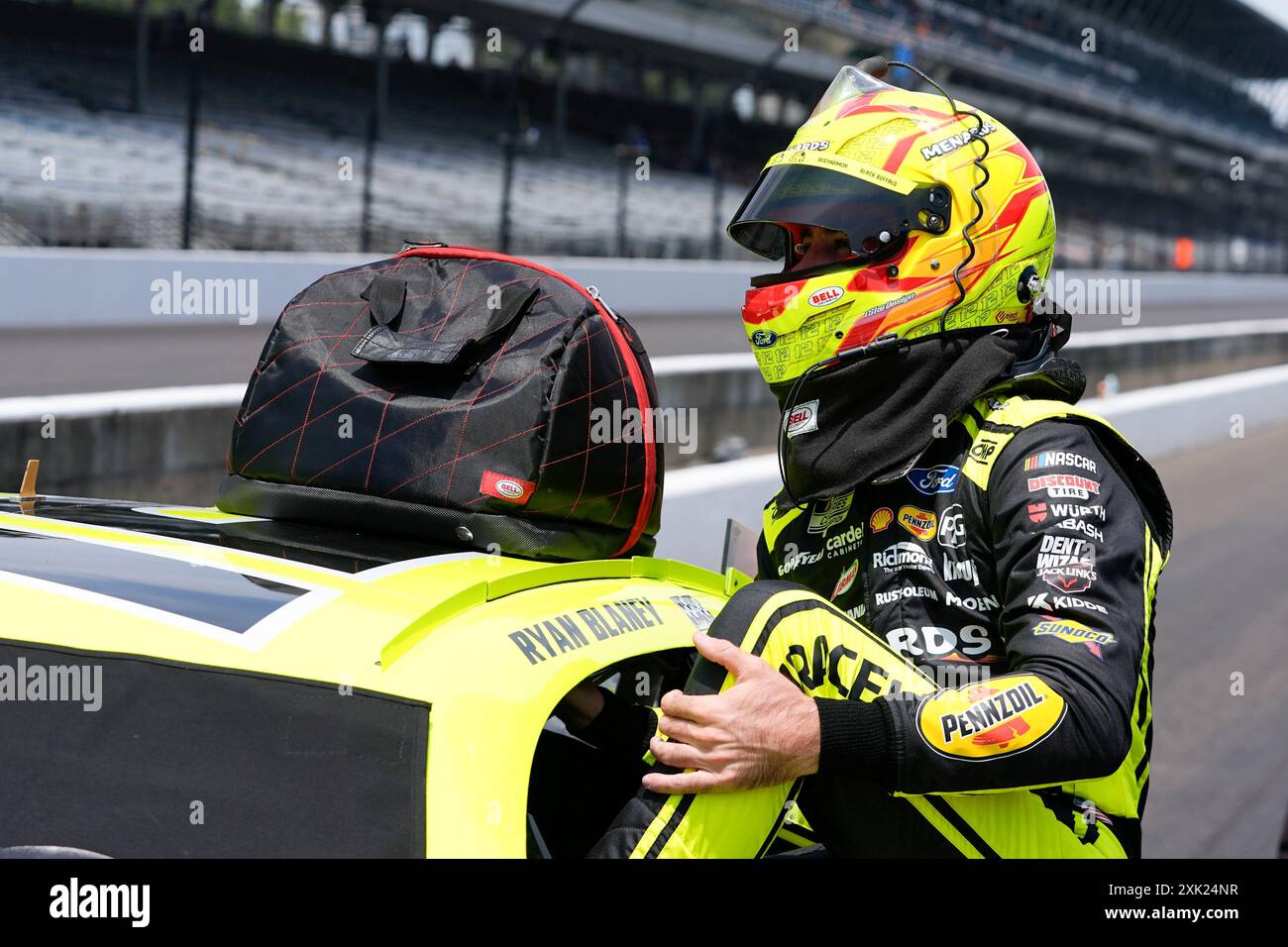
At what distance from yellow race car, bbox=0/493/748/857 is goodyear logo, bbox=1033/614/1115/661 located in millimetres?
627

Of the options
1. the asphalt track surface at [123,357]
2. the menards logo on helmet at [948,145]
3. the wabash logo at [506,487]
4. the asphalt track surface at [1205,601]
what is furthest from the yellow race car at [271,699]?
the asphalt track surface at [123,357]

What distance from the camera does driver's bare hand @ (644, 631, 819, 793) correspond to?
180 cm

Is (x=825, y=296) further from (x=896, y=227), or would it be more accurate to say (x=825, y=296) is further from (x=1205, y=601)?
(x=1205, y=601)

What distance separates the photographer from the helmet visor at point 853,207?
2279mm

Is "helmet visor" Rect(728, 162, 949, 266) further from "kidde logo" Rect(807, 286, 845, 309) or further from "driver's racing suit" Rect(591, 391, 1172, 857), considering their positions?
"driver's racing suit" Rect(591, 391, 1172, 857)

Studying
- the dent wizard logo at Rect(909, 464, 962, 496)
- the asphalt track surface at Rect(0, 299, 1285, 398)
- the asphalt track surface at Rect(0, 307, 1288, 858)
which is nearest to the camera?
the dent wizard logo at Rect(909, 464, 962, 496)

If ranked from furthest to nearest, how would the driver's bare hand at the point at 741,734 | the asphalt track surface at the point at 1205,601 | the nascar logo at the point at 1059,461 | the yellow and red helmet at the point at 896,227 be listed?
the asphalt track surface at the point at 1205,601 < the yellow and red helmet at the point at 896,227 < the nascar logo at the point at 1059,461 < the driver's bare hand at the point at 741,734

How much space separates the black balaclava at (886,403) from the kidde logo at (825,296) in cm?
12

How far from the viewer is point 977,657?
2.08 meters

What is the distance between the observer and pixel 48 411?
5512 millimetres

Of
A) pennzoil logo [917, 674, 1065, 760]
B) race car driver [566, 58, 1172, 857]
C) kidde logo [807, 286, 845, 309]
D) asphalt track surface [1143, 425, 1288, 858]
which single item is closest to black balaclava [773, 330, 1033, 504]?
race car driver [566, 58, 1172, 857]

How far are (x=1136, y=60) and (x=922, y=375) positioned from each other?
54630mm

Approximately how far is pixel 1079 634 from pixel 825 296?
2.52 ft

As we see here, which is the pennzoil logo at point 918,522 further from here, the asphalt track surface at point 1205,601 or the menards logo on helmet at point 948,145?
the asphalt track surface at point 1205,601
